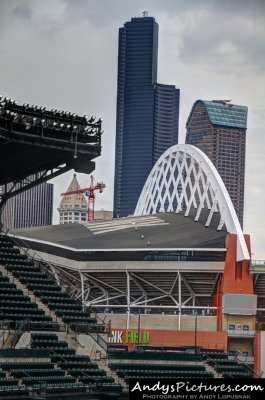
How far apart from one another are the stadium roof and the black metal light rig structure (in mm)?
23614

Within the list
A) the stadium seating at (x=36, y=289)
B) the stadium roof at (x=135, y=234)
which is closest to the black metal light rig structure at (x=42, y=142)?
the stadium seating at (x=36, y=289)

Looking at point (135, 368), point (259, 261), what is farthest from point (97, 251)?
point (135, 368)

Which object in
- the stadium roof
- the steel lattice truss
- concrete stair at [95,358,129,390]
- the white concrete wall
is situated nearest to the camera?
concrete stair at [95,358,129,390]

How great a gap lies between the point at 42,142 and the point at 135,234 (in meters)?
37.6

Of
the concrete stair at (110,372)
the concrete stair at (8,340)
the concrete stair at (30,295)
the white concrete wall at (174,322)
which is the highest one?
the concrete stair at (30,295)

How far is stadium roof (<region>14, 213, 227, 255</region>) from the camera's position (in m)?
131

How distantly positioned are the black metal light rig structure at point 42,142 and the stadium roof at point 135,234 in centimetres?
2361

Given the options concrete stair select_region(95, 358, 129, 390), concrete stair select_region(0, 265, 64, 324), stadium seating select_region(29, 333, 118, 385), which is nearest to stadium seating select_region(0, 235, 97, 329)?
concrete stair select_region(0, 265, 64, 324)

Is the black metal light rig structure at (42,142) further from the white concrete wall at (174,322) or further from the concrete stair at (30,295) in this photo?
the white concrete wall at (174,322)

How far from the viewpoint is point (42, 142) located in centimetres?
10244

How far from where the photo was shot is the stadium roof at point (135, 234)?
131 meters

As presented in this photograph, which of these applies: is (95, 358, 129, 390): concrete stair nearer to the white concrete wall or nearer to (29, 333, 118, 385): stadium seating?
(29, 333, 118, 385): stadium seating

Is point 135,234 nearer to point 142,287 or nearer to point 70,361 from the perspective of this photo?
point 142,287

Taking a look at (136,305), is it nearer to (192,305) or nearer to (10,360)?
(192,305)
